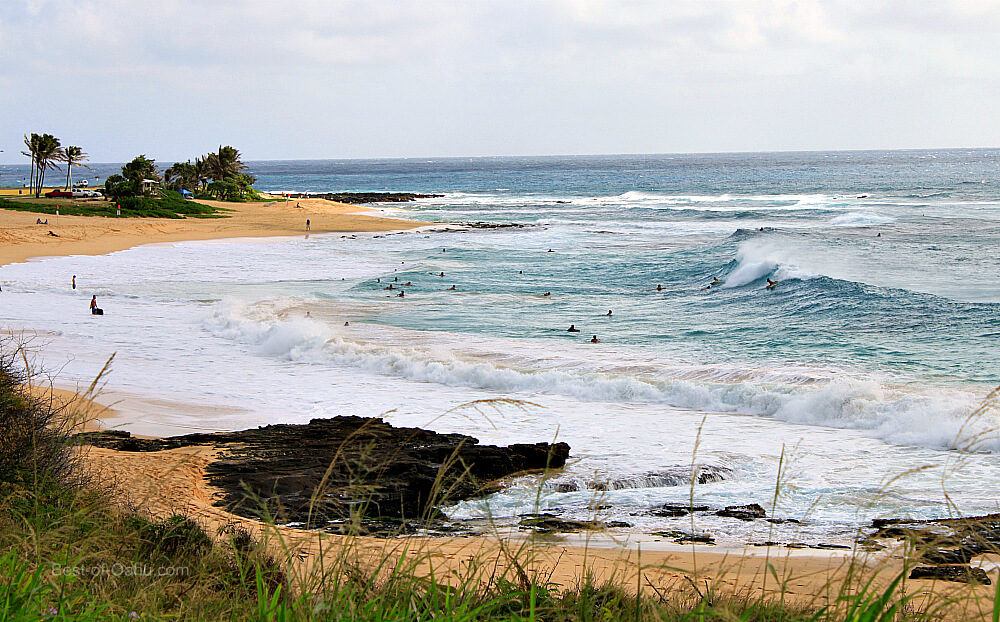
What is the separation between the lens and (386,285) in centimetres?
2770

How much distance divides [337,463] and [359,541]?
3.81 m

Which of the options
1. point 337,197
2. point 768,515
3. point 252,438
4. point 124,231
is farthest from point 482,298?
point 337,197

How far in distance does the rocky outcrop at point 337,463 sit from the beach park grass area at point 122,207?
45721 millimetres

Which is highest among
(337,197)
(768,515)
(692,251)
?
(337,197)

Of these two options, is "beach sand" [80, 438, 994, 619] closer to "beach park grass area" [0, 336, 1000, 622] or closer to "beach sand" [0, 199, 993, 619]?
"beach sand" [0, 199, 993, 619]

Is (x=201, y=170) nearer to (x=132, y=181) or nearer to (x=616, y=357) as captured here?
(x=132, y=181)

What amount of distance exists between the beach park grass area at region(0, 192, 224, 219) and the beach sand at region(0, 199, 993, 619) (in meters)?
2.14

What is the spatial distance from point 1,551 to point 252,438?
703cm

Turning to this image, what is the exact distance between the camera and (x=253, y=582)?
3922mm

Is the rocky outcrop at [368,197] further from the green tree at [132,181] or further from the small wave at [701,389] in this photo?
the small wave at [701,389]

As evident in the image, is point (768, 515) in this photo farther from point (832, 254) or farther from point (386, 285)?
point (832, 254)

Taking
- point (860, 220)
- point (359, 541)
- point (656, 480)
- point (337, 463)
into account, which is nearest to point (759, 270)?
point (656, 480)

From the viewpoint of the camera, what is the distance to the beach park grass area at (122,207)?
50781mm

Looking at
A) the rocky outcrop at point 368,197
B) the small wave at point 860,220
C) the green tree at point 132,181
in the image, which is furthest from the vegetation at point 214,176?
the small wave at point 860,220
